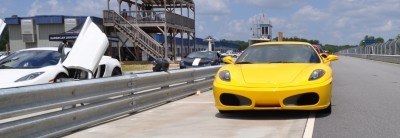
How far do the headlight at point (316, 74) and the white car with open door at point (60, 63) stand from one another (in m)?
3.38

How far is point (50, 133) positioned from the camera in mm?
6078

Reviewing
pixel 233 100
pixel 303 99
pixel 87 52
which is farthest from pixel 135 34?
pixel 303 99

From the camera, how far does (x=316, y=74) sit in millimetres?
7559

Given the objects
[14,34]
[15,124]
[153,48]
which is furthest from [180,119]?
[14,34]

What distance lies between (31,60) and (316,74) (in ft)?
20.0

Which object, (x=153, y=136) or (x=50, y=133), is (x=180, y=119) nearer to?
(x=153, y=136)

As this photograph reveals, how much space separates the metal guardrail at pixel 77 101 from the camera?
5587 millimetres

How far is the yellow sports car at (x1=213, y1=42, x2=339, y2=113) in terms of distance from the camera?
725 cm

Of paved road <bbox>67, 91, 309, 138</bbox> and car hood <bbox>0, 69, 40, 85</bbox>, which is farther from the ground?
car hood <bbox>0, 69, 40, 85</bbox>

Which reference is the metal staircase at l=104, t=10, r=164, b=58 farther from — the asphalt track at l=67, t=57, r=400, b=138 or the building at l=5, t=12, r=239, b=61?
the asphalt track at l=67, t=57, r=400, b=138

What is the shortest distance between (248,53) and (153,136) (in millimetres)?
3362

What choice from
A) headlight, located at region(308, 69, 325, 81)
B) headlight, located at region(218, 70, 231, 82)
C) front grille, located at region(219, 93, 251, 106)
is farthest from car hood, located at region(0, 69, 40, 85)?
headlight, located at region(308, 69, 325, 81)

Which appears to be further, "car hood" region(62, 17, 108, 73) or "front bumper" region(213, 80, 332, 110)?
"car hood" region(62, 17, 108, 73)

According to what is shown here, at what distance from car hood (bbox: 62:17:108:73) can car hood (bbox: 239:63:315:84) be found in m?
2.34
